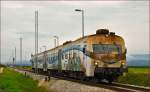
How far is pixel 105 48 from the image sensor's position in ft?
108

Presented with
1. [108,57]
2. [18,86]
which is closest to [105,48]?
[108,57]

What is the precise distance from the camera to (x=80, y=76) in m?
36.8

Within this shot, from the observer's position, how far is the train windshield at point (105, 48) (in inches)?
1284

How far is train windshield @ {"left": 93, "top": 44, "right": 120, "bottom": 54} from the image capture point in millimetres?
32625

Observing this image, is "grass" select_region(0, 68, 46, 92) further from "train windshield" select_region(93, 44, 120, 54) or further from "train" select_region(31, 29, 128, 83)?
"train windshield" select_region(93, 44, 120, 54)

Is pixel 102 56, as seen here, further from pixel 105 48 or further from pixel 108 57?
pixel 105 48

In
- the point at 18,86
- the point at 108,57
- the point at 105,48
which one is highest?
the point at 105,48

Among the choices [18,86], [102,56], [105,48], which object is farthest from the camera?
[18,86]

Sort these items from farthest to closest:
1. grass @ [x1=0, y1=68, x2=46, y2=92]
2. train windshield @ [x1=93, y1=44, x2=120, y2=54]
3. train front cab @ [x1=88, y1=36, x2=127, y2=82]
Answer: grass @ [x1=0, y1=68, x2=46, y2=92] < train windshield @ [x1=93, y1=44, x2=120, y2=54] < train front cab @ [x1=88, y1=36, x2=127, y2=82]

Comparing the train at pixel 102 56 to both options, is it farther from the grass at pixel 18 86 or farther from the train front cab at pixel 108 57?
the grass at pixel 18 86

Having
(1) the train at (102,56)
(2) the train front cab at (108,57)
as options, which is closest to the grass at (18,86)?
(1) the train at (102,56)

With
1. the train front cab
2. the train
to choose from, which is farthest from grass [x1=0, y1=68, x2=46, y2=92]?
the train front cab

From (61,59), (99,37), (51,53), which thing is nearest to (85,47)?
(99,37)

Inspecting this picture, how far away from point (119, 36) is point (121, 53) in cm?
156
